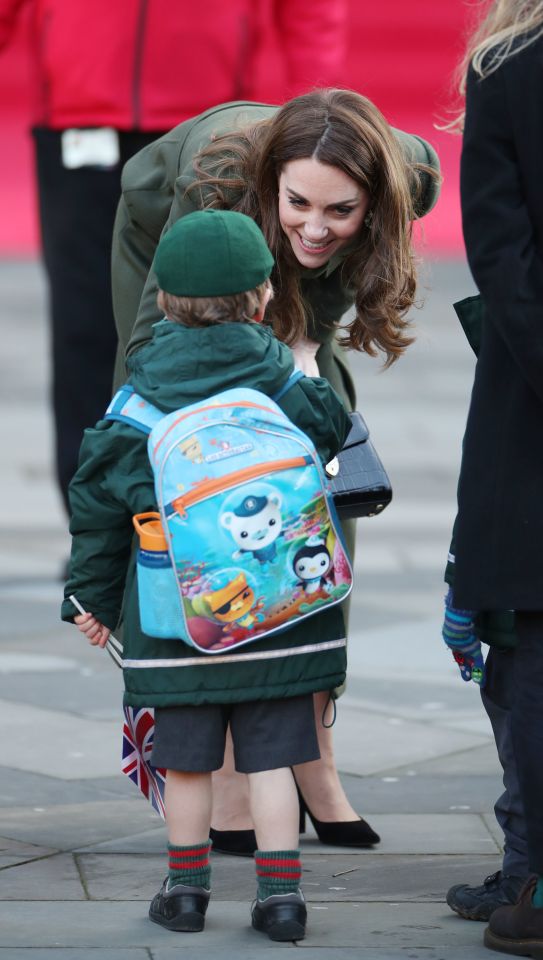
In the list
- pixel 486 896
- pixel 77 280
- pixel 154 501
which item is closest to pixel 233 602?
pixel 154 501

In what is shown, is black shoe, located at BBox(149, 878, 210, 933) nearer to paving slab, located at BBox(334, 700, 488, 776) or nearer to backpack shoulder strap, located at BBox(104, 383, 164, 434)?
backpack shoulder strap, located at BBox(104, 383, 164, 434)

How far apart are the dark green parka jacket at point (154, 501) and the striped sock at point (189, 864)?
0.92 ft

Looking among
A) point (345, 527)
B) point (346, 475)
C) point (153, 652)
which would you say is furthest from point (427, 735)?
point (153, 652)

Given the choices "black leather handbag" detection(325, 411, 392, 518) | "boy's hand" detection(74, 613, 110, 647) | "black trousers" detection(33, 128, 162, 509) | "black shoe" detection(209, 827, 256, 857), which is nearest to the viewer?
"boy's hand" detection(74, 613, 110, 647)

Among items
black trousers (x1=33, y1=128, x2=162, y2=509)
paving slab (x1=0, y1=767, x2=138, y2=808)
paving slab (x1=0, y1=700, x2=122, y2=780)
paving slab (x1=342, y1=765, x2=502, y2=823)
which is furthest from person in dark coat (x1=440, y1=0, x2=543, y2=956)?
black trousers (x1=33, y1=128, x2=162, y2=509)

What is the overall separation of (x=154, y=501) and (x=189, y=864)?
2.16 feet

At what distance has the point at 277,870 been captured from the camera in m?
3.46

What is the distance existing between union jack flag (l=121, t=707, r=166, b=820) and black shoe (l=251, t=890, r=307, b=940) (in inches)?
12.2

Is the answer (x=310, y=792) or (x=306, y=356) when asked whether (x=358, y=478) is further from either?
(x=310, y=792)

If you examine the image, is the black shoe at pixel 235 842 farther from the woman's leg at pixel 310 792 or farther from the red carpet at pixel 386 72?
the red carpet at pixel 386 72

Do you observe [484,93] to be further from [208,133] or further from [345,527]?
[345,527]

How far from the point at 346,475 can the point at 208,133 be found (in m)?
0.78

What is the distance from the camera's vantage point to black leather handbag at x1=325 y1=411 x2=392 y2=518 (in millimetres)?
3818

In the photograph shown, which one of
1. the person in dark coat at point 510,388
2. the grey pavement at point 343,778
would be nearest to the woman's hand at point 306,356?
the grey pavement at point 343,778
